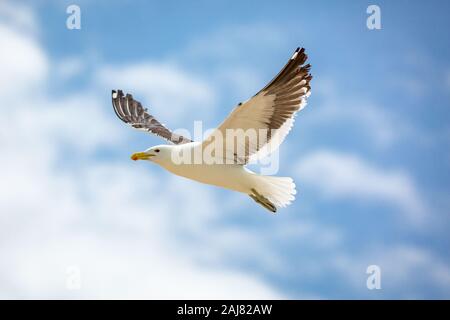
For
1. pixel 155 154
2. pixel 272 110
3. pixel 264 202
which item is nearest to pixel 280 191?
pixel 264 202

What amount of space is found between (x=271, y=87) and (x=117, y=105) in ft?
13.0

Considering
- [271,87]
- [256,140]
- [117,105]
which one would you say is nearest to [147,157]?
[256,140]

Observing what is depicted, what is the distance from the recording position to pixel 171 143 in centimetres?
934

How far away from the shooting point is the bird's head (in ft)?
27.9

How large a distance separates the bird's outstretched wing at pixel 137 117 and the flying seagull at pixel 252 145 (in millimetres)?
1176

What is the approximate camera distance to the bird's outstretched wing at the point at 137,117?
32.3 ft

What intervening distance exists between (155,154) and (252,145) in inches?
43.7

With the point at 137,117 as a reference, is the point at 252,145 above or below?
below

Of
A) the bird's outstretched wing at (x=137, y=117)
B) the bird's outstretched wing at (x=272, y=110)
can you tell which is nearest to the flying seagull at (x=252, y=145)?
the bird's outstretched wing at (x=272, y=110)

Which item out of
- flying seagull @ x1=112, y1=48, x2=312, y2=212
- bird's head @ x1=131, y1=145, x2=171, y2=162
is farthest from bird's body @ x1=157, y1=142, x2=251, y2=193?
bird's head @ x1=131, y1=145, x2=171, y2=162

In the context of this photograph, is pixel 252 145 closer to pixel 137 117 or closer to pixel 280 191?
pixel 280 191

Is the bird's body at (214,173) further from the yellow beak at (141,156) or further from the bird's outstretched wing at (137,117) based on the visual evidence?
the bird's outstretched wing at (137,117)

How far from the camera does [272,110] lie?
308 inches
